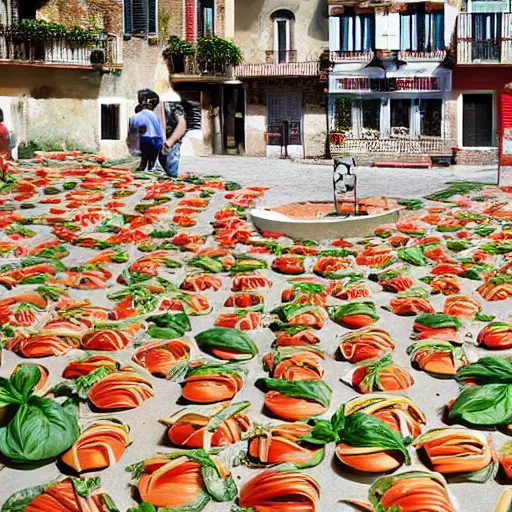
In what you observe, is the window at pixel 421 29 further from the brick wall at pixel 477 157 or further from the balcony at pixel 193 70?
the balcony at pixel 193 70

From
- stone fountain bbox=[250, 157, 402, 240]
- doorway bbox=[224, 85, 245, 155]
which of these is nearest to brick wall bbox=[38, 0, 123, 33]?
doorway bbox=[224, 85, 245, 155]

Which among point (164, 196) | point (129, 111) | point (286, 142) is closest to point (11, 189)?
point (164, 196)

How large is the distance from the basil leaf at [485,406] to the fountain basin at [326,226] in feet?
17.5

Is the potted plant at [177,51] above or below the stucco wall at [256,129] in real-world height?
above

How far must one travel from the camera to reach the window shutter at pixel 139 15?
25.8 m

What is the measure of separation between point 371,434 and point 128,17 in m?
22.7

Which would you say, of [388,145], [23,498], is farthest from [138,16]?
[23,498]

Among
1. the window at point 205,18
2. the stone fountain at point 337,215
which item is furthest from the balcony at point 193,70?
the stone fountain at point 337,215

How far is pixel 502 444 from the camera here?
17.0ft

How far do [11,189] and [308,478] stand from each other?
409 inches

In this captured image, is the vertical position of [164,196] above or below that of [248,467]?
above

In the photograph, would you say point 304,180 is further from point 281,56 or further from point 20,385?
point 281,56

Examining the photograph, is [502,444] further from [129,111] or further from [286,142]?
[286,142]

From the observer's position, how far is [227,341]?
6.71 meters
